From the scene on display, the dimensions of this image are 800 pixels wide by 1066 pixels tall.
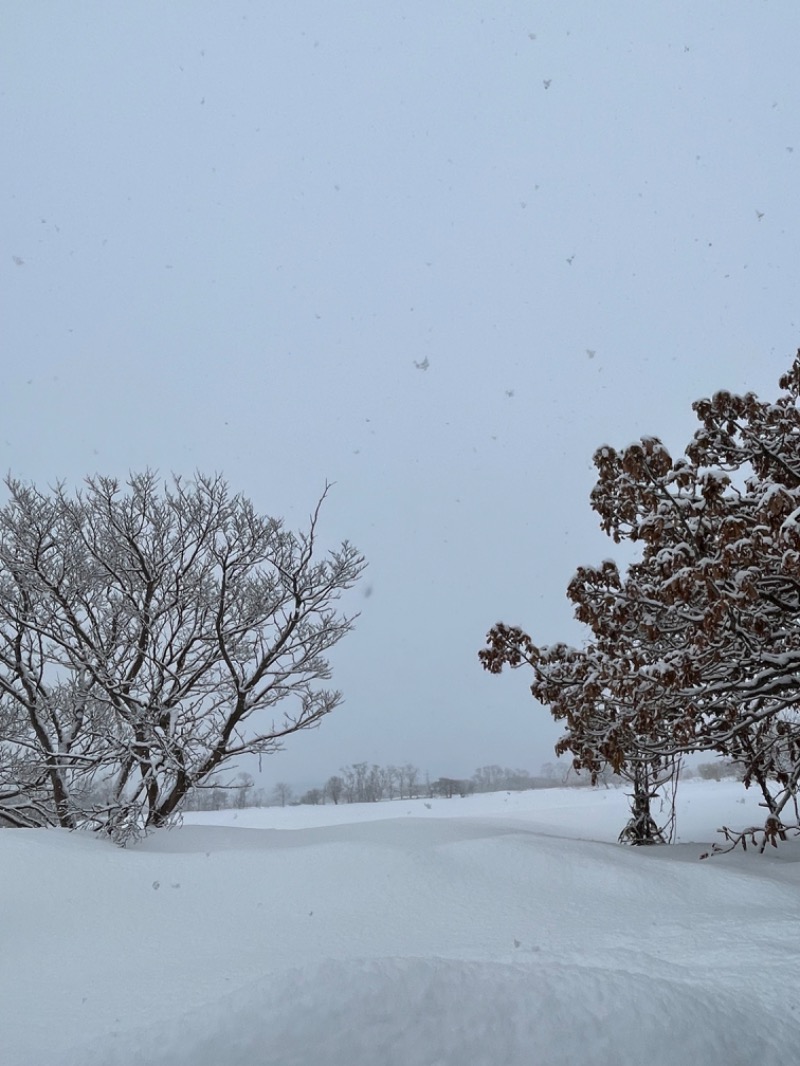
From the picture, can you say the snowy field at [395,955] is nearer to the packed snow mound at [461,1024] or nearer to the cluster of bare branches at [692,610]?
the packed snow mound at [461,1024]

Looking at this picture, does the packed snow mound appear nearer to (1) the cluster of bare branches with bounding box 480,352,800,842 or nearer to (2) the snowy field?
(2) the snowy field

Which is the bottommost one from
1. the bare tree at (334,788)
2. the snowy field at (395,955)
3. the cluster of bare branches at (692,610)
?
the bare tree at (334,788)

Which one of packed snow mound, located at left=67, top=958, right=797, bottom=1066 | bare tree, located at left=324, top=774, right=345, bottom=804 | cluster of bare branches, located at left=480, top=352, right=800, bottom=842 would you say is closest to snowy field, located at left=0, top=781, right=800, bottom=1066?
packed snow mound, located at left=67, top=958, right=797, bottom=1066

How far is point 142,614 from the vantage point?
358 inches

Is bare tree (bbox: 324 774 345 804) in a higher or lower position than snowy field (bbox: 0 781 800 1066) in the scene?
lower

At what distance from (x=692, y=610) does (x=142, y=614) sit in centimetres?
705

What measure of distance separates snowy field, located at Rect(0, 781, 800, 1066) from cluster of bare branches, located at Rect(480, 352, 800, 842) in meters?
1.51

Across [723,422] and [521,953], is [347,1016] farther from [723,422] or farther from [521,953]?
[723,422]

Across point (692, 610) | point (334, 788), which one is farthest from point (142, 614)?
point (334, 788)

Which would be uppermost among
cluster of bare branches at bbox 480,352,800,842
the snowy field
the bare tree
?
cluster of bare branches at bbox 480,352,800,842

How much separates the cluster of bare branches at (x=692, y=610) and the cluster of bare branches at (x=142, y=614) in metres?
3.26

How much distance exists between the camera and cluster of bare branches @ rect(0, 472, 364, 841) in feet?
28.7

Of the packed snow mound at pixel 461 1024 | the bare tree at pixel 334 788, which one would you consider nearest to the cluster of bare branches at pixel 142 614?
the packed snow mound at pixel 461 1024

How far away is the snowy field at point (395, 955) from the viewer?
1998 millimetres
